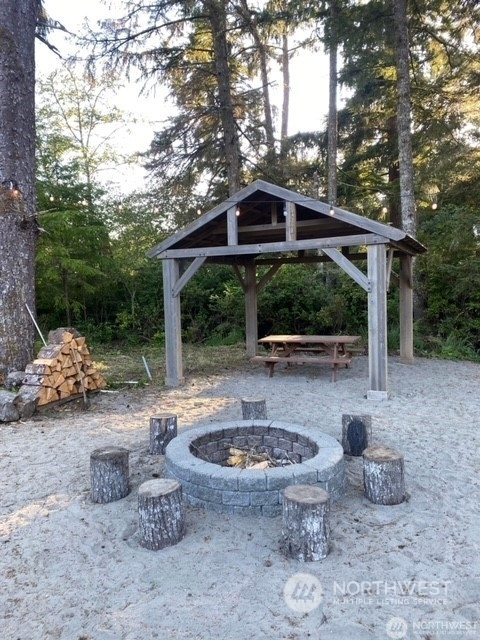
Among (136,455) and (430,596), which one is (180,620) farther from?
(136,455)

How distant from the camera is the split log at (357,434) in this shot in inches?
162

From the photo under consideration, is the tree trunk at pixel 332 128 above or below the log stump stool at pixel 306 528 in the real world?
above

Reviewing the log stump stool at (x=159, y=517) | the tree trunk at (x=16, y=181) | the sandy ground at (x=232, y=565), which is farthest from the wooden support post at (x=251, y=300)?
the log stump stool at (x=159, y=517)

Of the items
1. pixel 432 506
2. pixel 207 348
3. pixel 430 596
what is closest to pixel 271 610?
pixel 430 596

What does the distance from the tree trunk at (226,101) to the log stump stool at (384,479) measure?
8938 millimetres

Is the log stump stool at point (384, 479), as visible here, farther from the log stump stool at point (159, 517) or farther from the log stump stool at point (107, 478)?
the log stump stool at point (107, 478)

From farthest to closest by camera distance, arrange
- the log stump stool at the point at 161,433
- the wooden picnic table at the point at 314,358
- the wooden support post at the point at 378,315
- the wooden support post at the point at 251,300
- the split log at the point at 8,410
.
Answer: the wooden support post at the point at 251,300 < the wooden picnic table at the point at 314,358 < the wooden support post at the point at 378,315 < the split log at the point at 8,410 < the log stump stool at the point at 161,433

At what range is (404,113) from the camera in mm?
9727

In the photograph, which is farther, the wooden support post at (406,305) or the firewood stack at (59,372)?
the wooden support post at (406,305)

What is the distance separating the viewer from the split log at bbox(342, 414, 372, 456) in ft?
13.5

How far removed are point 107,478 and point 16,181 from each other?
4.91 metres

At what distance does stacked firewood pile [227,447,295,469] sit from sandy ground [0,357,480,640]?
0.59 meters

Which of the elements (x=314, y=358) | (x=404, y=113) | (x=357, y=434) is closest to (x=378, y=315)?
(x=314, y=358)

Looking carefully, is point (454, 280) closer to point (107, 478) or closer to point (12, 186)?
point (12, 186)
